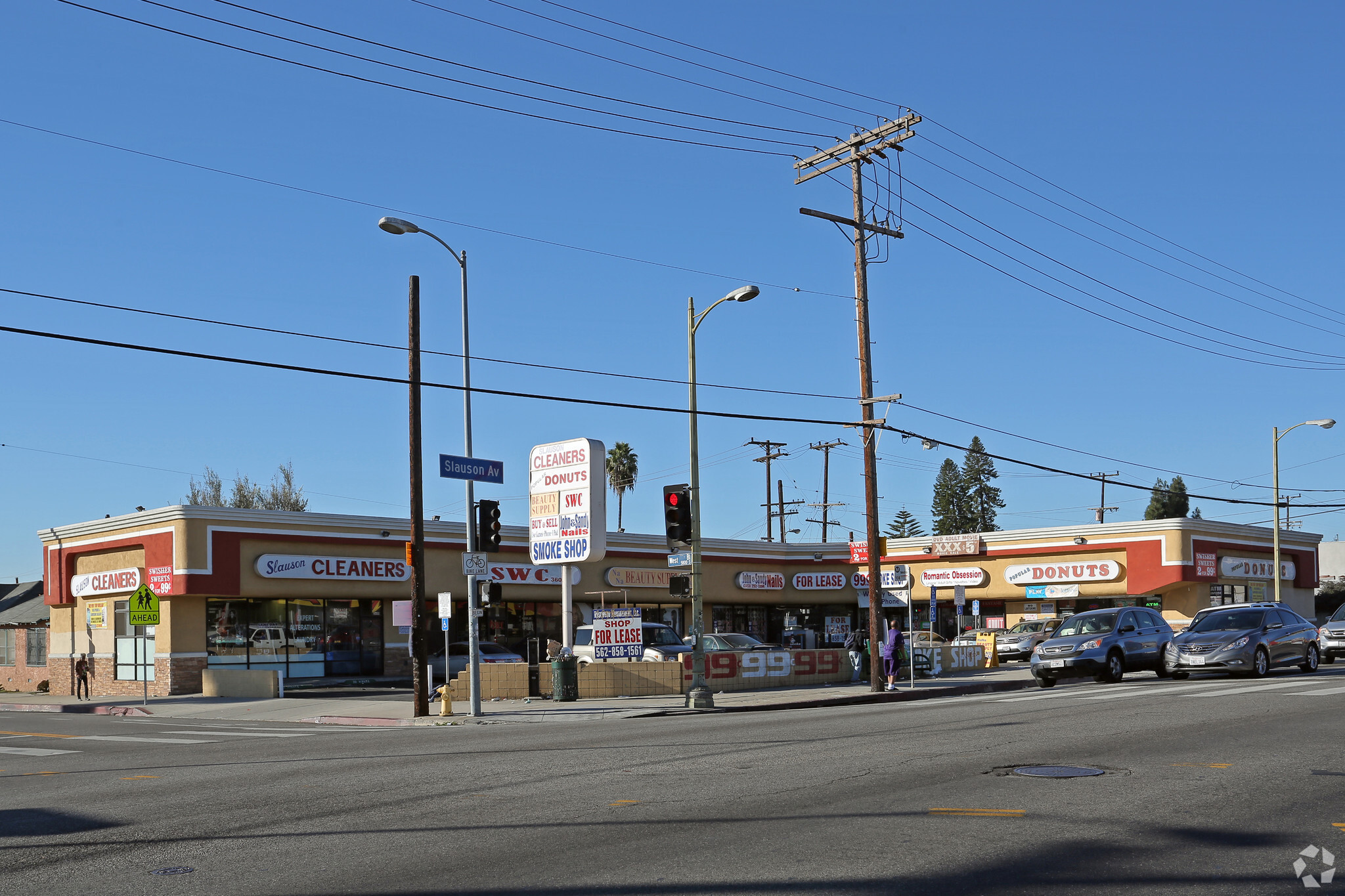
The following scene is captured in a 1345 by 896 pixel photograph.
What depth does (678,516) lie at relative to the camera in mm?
23297

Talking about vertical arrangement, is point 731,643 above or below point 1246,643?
below

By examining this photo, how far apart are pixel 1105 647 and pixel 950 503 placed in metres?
91.0

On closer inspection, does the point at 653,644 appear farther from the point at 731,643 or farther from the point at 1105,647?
the point at 1105,647

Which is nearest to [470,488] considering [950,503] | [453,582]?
[453,582]

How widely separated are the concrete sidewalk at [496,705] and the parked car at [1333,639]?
291 inches

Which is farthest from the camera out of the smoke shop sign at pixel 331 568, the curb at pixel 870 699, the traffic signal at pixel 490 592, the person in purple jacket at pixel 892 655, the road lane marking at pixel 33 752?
the smoke shop sign at pixel 331 568

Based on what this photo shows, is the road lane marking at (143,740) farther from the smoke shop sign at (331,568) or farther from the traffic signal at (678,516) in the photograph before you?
the smoke shop sign at (331,568)

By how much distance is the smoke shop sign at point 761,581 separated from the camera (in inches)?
1941

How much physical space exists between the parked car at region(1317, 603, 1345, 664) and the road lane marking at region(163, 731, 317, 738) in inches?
982

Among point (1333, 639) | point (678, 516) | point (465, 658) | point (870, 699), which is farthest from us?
point (465, 658)

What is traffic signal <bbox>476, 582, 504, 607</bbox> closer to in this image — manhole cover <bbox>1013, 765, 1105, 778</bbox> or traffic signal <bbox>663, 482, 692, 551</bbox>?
traffic signal <bbox>663, 482, 692, 551</bbox>

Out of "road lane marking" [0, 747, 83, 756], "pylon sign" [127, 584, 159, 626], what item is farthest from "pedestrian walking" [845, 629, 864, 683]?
"road lane marking" [0, 747, 83, 756]

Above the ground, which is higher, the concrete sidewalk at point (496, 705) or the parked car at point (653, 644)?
the parked car at point (653, 644)

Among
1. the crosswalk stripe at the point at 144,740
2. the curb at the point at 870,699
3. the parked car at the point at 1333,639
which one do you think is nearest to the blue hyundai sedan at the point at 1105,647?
the curb at the point at 870,699
